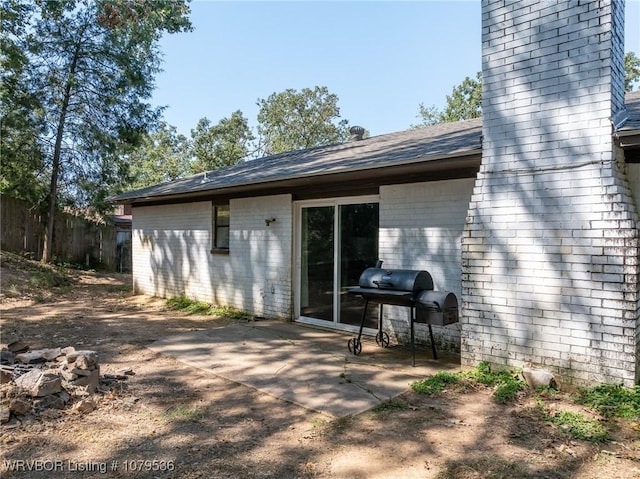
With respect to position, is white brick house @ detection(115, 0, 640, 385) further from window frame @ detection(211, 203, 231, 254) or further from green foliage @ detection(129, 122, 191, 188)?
green foliage @ detection(129, 122, 191, 188)

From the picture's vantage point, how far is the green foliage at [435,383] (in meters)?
4.31

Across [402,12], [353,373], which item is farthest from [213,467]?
[402,12]

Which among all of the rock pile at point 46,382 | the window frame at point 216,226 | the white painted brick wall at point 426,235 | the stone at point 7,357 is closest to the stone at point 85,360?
the rock pile at point 46,382

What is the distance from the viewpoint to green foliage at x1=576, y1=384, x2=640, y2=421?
3664 mm

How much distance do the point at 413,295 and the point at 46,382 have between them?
3.82 m

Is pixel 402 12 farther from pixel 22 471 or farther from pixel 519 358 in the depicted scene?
pixel 22 471

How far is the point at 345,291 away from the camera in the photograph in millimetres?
7199

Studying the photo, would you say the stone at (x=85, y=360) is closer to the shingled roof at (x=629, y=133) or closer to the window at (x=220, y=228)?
the window at (x=220, y=228)

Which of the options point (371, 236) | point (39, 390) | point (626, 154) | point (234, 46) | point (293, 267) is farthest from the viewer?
point (234, 46)

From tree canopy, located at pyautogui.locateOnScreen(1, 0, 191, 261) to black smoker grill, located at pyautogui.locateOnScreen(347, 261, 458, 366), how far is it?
411 inches

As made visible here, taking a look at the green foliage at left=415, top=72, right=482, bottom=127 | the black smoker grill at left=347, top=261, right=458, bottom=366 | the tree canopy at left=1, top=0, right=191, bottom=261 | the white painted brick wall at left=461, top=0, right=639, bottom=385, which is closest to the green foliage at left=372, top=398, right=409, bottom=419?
the black smoker grill at left=347, top=261, right=458, bottom=366

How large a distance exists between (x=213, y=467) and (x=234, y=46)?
10.9 metres

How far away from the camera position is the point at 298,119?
113 ft

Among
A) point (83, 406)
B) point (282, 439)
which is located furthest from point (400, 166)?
point (83, 406)
